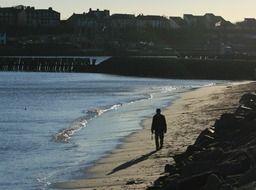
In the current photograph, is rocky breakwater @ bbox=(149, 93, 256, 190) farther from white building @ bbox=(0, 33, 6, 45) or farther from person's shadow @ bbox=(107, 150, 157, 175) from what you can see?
white building @ bbox=(0, 33, 6, 45)

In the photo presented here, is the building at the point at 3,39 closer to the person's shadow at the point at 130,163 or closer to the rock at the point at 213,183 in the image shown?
the person's shadow at the point at 130,163

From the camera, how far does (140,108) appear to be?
3569 cm

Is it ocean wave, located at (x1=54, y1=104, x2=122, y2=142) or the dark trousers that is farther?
ocean wave, located at (x1=54, y1=104, x2=122, y2=142)

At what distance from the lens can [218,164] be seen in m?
11.8

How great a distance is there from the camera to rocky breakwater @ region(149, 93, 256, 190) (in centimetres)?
985

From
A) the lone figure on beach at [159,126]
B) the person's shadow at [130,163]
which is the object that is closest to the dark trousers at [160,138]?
the lone figure on beach at [159,126]

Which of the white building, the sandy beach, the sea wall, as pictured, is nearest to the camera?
the sandy beach

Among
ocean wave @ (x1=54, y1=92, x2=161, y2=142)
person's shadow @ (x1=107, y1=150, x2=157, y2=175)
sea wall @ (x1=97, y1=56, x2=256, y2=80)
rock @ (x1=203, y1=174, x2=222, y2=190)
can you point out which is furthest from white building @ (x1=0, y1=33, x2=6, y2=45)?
rock @ (x1=203, y1=174, x2=222, y2=190)

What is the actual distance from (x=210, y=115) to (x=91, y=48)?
536ft

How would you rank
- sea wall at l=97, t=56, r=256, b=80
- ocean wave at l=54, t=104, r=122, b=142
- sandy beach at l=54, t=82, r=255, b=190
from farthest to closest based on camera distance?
sea wall at l=97, t=56, r=256, b=80, ocean wave at l=54, t=104, r=122, b=142, sandy beach at l=54, t=82, r=255, b=190

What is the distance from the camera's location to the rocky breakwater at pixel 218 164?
985 cm

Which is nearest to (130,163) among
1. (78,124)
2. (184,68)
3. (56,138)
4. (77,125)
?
(56,138)

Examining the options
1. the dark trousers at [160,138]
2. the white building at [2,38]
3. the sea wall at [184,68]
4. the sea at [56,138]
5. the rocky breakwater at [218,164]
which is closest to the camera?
the rocky breakwater at [218,164]

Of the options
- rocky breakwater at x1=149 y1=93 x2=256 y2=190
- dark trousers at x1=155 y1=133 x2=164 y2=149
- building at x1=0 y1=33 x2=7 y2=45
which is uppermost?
building at x1=0 y1=33 x2=7 y2=45
